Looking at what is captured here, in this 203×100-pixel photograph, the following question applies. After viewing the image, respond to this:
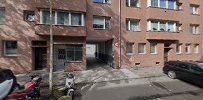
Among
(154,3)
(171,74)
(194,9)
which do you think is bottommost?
(171,74)

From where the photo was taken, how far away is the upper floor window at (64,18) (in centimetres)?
1734

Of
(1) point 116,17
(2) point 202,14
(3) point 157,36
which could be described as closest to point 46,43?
(1) point 116,17

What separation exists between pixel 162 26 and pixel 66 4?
12.2 m

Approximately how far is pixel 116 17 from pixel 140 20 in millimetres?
3187

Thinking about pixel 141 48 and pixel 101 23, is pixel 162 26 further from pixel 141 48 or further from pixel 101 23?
pixel 101 23

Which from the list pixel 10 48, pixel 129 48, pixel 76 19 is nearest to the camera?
pixel 10 48

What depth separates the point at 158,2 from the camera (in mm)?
22953

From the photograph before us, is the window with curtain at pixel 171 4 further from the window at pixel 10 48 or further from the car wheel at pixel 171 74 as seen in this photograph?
the window at pixel 10 48

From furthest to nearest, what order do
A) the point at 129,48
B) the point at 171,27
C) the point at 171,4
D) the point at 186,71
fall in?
the point at 171,4 < the point at 171,27 < the point at 129,48 < the point at 186,71

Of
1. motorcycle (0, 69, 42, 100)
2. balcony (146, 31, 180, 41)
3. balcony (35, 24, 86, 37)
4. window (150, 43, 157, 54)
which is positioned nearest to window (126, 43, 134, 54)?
balcony (146, 31, 180, 41)

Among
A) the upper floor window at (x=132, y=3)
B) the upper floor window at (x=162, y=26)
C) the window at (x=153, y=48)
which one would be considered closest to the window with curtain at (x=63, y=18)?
the upper floor window at (x=132, y=3)

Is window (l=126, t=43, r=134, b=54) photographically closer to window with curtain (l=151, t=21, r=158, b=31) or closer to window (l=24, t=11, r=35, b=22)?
window with curtain (l=151, t=21, r=158, b=31)

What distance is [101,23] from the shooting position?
20.5 meters

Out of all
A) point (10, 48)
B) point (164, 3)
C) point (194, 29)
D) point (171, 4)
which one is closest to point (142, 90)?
point (10, 48)
